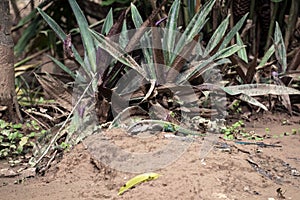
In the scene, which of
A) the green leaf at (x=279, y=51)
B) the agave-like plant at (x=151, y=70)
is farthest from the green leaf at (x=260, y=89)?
the green leaf at (x=279, y=51)

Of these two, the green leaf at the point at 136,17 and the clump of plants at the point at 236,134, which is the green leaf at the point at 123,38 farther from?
the clump of plants at the point at 236,134

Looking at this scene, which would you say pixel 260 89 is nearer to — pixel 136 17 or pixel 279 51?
pixel 279 51

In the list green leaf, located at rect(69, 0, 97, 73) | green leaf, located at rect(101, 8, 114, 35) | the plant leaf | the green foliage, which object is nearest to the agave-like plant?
green leaf, located at rect(69, 0, 97, 73)

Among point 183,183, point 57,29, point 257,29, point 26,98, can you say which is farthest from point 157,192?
point 257,29

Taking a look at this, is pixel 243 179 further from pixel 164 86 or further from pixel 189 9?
pixel 189 9

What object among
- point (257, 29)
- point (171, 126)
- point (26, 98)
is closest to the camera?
point (171, 126)

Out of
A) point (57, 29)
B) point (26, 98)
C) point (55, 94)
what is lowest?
point (26, 98)

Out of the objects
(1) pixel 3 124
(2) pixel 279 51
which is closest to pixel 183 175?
(1) pixel 3 124
